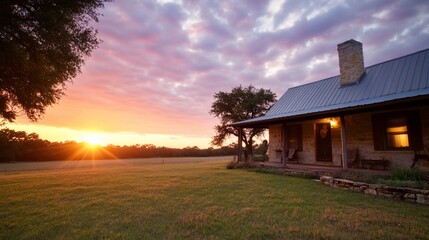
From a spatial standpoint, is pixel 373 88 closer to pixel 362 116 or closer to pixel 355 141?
pixel 362 116

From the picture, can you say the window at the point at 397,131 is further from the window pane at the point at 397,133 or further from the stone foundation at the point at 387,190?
the stone foundation at the point at 387,190

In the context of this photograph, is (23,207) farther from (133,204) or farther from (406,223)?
(406,223)

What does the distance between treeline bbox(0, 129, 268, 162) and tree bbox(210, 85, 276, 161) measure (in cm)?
1025

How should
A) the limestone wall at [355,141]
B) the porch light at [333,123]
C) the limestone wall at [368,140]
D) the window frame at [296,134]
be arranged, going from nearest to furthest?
the limestone wall at [368,140]
the limestone wall at [355,141]
the porch light at [333,123]
the window frame at [296,134]

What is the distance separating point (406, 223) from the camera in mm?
4051

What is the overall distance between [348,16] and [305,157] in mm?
7514

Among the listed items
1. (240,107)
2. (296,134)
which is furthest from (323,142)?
(240,107)

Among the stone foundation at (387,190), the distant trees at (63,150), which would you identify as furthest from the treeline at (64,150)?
the stone foundation at (387,190)

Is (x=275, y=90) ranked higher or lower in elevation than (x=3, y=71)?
higher

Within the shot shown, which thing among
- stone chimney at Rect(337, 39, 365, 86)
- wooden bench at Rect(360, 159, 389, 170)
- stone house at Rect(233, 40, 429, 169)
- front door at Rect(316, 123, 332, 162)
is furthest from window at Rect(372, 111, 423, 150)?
stone chimney at Rect(337, 39, 365, 86)

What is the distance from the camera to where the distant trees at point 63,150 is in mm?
28839

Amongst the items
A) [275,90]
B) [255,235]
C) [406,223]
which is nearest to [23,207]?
[255,235]

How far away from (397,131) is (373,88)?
7.71ft

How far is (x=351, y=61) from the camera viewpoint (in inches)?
478
